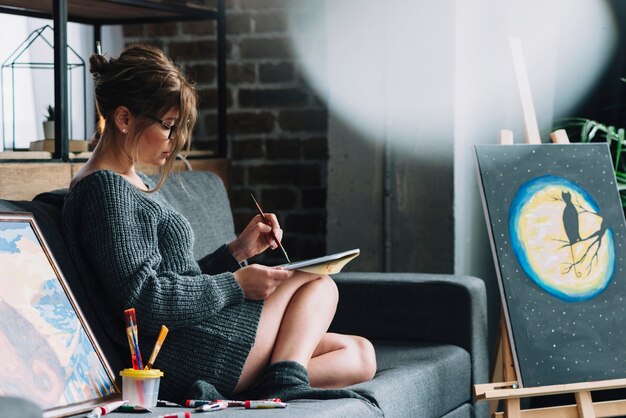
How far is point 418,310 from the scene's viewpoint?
2834mm

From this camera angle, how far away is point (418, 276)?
290cm

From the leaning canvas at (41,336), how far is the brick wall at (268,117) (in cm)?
172

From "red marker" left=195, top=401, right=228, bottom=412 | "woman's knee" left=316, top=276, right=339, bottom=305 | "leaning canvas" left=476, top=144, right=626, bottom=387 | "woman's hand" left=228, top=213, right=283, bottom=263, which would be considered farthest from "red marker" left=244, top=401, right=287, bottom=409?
"leaning canvas" left=476, top=144, right=626, bottom=387

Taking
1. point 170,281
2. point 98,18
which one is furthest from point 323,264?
point 98,18

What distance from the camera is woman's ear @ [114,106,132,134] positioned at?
87.2 inches

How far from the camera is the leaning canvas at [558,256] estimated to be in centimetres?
254

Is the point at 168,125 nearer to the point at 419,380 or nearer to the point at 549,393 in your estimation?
the point at 419,380

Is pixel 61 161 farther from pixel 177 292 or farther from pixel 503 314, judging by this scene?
pixel 503 314

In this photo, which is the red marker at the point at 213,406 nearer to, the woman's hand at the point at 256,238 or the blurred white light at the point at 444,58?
the woman's hand at the point at 256,238

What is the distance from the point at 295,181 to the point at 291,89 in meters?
0.34

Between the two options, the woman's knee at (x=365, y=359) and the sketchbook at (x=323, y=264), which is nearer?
the sketchbook at (x=323, y=264)

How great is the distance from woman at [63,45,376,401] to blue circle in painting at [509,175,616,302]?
1.94 ft

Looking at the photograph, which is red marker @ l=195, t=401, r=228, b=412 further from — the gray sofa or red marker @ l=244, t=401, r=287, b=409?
the gray sofa

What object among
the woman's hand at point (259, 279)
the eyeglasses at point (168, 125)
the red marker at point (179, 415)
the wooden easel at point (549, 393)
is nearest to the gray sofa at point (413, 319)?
the wooden easel at point (549, 393)
